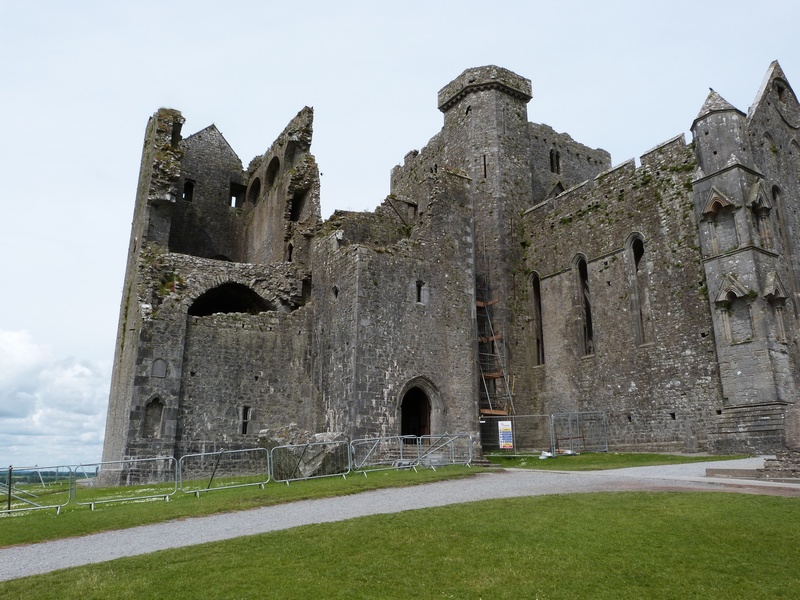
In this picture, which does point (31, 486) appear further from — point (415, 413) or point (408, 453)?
point (415, 413)

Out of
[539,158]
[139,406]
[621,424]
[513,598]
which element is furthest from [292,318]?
[513,598]

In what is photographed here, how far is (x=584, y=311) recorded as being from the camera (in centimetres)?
2739

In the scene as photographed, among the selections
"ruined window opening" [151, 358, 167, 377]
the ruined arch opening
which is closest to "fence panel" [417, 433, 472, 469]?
the ruined arch opening

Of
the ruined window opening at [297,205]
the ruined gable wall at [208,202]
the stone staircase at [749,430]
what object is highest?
the ruined gable wall at [208,202]

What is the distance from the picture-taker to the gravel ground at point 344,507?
358 inches

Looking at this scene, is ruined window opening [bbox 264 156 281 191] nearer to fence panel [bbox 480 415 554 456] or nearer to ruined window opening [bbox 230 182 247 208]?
ruined window opening [bbox 230 182 247 208]

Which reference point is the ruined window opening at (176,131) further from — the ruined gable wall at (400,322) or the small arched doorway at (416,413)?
the small arched doorway at (416,413)

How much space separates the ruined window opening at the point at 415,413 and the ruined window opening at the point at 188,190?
17648 millimetres

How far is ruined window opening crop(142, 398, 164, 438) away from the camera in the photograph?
22172 millimetres

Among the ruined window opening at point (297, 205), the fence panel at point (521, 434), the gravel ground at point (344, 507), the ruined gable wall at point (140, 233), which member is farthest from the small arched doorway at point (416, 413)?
the ruined gable wall at point (140, 233)

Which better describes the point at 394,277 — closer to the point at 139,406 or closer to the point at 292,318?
the point at 292,318

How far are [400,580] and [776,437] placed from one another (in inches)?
643

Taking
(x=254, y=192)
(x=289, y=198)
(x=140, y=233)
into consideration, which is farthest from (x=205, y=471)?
(x=254, y=192)

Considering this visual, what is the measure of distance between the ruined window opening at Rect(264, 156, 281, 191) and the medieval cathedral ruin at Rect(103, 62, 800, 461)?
7.18ft
